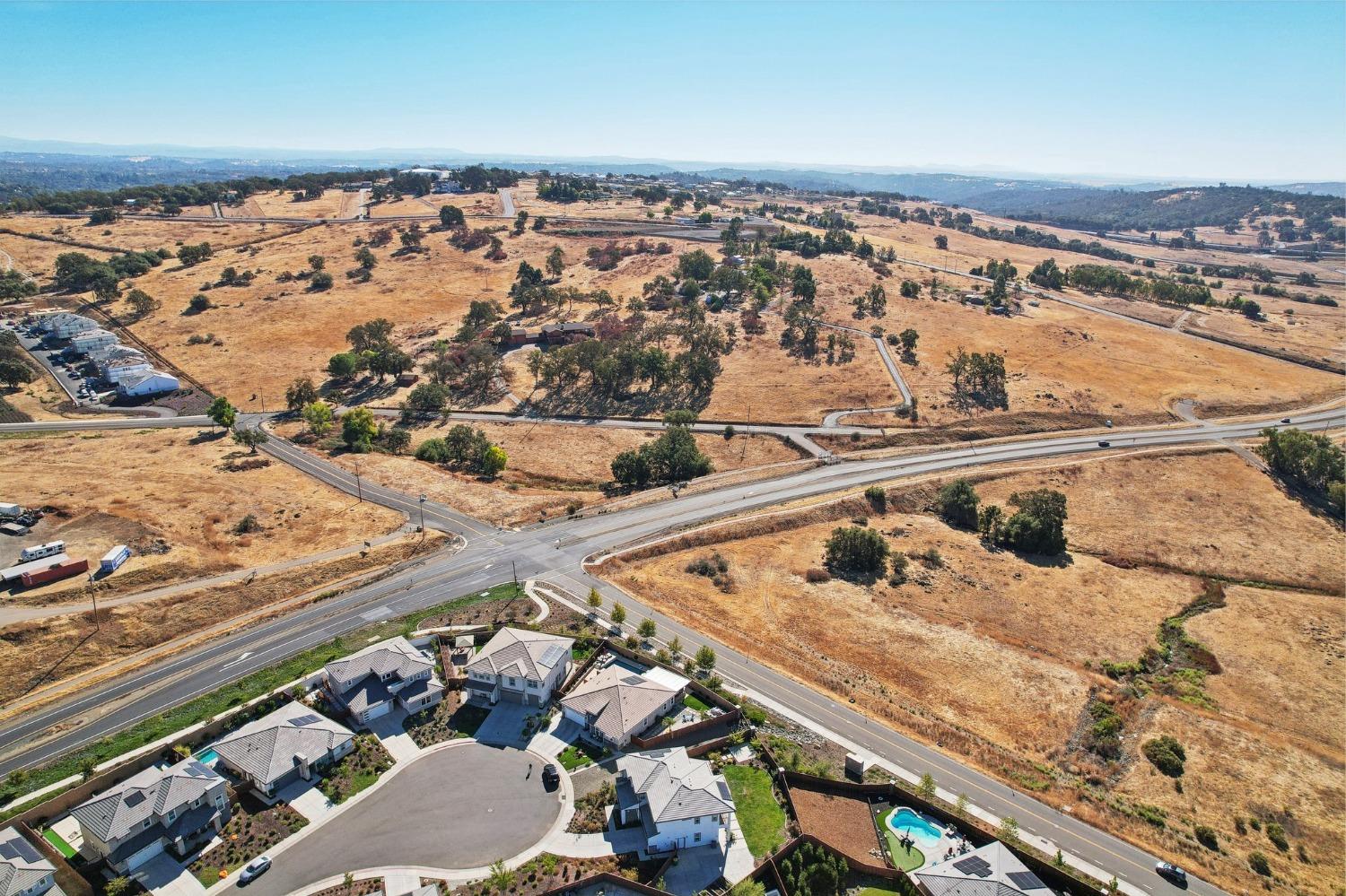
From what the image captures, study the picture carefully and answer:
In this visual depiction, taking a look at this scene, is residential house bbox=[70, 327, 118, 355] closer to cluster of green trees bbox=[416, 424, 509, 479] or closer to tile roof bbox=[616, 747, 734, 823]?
cluster of green trees bbox=[416, 424, 509, 479]

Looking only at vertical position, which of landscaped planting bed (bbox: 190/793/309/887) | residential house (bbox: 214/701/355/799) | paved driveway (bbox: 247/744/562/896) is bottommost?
landscaped planting bed (bbox: 190/793/309/887)

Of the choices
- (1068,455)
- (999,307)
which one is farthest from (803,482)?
(999,307)

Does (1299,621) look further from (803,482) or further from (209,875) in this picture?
(209,875)

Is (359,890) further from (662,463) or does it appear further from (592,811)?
(662,463)

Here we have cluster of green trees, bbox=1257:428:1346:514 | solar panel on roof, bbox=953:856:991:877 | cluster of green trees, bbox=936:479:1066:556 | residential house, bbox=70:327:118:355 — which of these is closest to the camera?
solar panel on roof, bbox=953:856:991:877


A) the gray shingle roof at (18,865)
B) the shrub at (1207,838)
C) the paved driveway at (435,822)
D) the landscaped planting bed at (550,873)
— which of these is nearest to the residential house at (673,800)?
the landscaped planting bed at (550,873)

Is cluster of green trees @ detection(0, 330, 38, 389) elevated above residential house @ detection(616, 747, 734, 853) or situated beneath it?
elevated above

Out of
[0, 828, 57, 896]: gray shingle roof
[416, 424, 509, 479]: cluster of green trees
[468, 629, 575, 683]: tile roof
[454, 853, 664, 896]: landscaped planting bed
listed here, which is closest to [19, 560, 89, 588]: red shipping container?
[0, 828, 57, 896]: gray shingle roof

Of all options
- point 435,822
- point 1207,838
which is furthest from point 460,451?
point 1207,838
